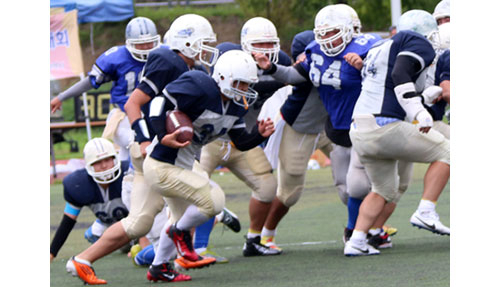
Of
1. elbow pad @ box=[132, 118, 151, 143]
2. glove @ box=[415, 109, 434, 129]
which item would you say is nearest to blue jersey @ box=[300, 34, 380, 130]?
glove @ box=[415, 109, 434, 129]

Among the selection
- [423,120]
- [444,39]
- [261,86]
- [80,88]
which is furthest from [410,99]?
[80,88]

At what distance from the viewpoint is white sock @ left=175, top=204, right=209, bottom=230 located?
5141 millimetres

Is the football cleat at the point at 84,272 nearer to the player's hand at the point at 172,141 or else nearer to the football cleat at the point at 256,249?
the player's hand at the point at 172,141

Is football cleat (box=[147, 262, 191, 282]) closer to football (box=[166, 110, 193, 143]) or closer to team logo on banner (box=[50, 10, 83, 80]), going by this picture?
football (box=[166, 110, 193, 143])

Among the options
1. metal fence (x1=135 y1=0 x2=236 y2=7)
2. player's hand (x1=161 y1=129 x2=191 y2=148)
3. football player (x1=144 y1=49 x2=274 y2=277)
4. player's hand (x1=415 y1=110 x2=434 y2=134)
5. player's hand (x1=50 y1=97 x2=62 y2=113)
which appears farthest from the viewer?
metal fence (x1=135 y1=0 x2=236 y2=7)

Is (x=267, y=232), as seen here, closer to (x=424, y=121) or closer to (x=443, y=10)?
(x=424, y=121)

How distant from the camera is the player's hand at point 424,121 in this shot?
5195 millimetres

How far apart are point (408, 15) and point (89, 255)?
8.98ft

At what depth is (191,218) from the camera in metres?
5.14

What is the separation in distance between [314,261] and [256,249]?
2.89ft

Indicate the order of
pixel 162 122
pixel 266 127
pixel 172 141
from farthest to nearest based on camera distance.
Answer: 1. pixel 266 127
2. pixel 162 122
3. pixel 172 141

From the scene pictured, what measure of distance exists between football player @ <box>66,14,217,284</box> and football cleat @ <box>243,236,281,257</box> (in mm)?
1087

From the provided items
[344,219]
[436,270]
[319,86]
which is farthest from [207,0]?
[436,270]

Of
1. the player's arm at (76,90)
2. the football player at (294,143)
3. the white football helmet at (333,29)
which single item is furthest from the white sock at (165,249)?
the player's arm at (76,90)
